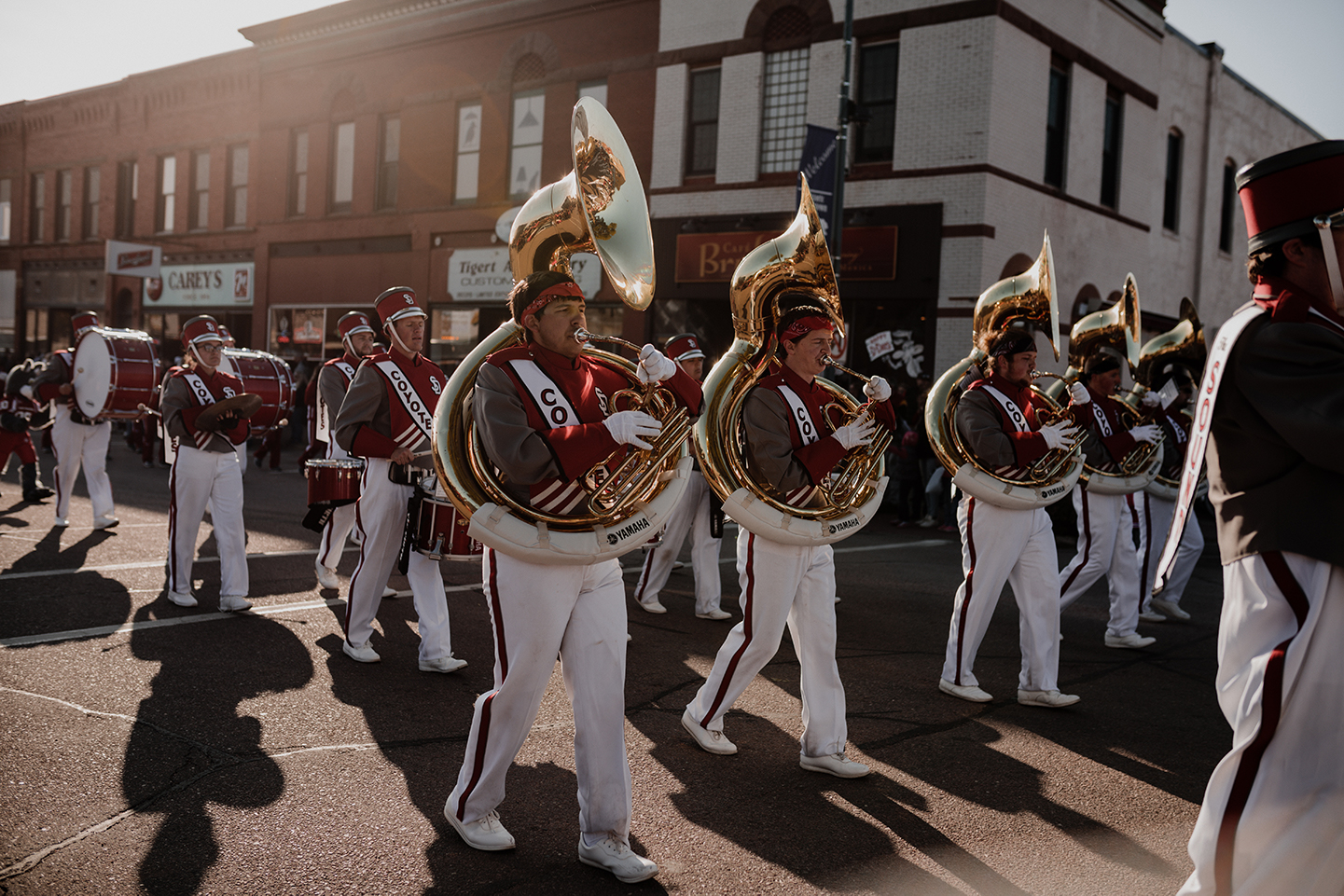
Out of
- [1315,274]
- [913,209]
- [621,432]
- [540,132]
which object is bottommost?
[621,432]

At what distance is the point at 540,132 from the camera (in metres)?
21.4

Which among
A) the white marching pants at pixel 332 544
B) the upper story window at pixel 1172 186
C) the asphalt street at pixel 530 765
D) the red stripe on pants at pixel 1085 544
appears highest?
the upper story window at pixel 1172 186

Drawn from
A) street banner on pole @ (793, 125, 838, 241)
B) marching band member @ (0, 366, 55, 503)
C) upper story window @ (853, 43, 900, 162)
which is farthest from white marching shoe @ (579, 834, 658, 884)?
upper story window @ (853, 43, 900, 162)

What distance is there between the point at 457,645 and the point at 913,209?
1295cm

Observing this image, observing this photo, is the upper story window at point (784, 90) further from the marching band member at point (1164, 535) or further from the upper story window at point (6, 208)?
the upper story window at point (6, 208)

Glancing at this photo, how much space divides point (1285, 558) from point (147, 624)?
256 inches

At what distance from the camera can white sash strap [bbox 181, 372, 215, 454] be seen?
7281 millimetres

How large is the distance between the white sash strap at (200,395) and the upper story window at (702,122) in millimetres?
13579

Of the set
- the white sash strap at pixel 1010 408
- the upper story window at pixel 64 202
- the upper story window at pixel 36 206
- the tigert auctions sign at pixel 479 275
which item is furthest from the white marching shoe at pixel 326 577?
the upper story window at pixel 36 206

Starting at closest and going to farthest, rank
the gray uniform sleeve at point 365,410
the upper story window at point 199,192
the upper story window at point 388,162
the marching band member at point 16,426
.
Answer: the gray uniform sleeve at point 365,410 → the marching band member at point 16,426 → the upper story window at point 388,162 → the upper story window at point 199,192

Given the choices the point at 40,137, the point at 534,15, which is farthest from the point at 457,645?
the point at 40,137

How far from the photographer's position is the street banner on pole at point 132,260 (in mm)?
27406

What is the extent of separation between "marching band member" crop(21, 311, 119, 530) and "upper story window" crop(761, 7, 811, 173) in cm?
1191

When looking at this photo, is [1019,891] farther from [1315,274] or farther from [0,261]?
[0,261]
